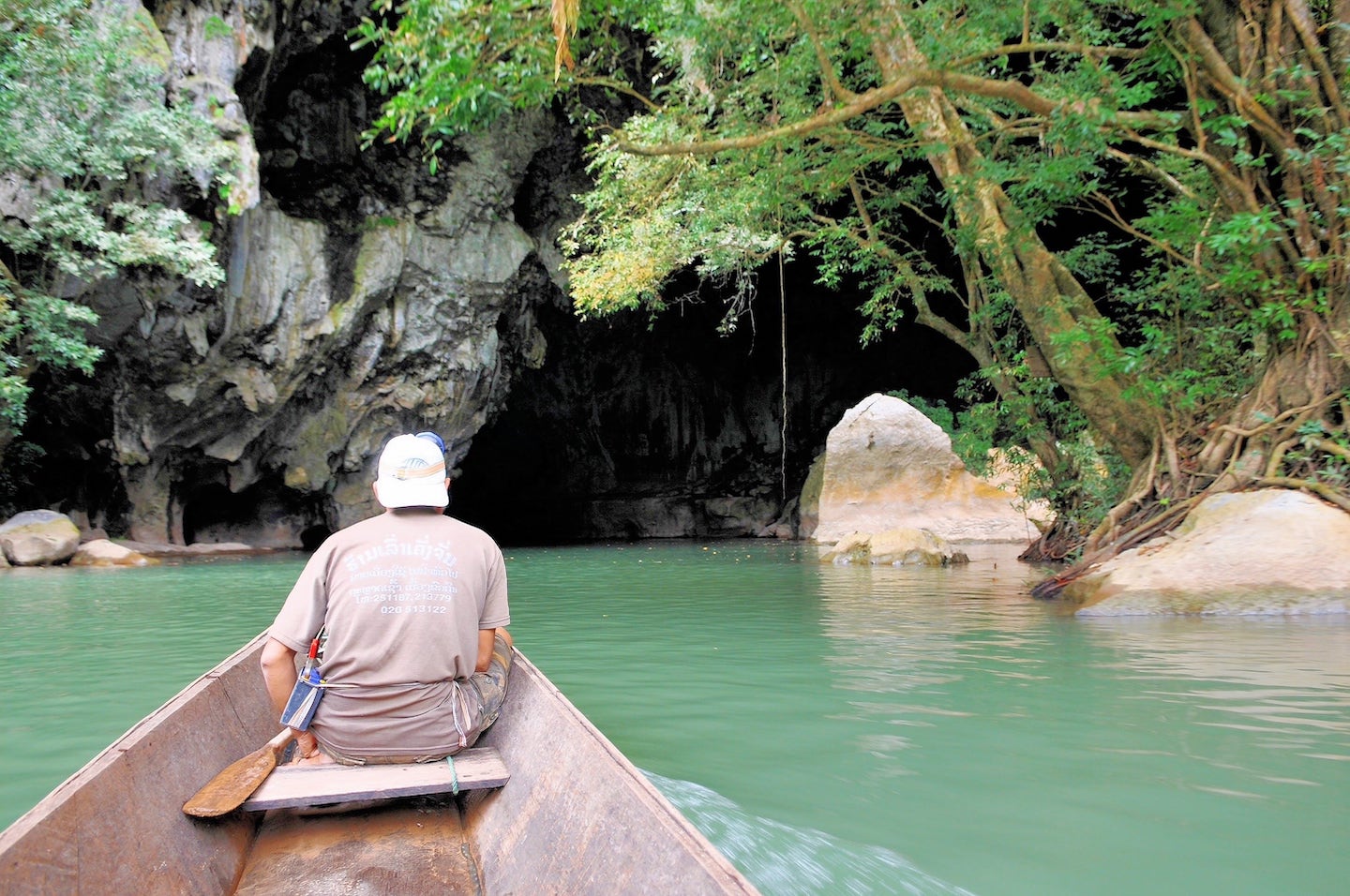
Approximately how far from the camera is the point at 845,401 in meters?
25.8

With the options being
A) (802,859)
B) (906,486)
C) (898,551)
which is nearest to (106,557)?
(898,551)

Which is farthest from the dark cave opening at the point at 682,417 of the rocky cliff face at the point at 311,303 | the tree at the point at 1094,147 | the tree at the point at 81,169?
the tree at the point at 1094,147

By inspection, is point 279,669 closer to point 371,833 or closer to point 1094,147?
point 371,833

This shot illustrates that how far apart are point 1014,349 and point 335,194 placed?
12.8m

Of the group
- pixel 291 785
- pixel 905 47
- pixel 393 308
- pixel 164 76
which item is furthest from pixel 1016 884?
pixel 393 308

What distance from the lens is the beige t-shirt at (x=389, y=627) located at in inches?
104

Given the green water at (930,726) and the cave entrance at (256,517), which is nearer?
the green water at (930,726)

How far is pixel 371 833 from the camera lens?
2453mm

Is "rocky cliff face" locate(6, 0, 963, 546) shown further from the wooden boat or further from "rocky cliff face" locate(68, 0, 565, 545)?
the wooden boat

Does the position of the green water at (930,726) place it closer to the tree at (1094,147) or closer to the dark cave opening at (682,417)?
the tree at (1094,147)

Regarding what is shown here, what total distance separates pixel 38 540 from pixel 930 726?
1502 centimetres

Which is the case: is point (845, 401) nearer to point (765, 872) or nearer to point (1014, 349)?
point (1014, 349)

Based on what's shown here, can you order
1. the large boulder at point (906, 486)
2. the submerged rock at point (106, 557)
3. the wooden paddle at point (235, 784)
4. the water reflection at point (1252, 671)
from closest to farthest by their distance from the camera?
the wooden paddle at point (235, 784) → the water reflection at point (1252, 671) → the submerged rock at point (106, 557) → the large boulder at point (906, 486)

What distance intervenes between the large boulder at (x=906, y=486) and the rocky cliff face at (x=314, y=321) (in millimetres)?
6273
